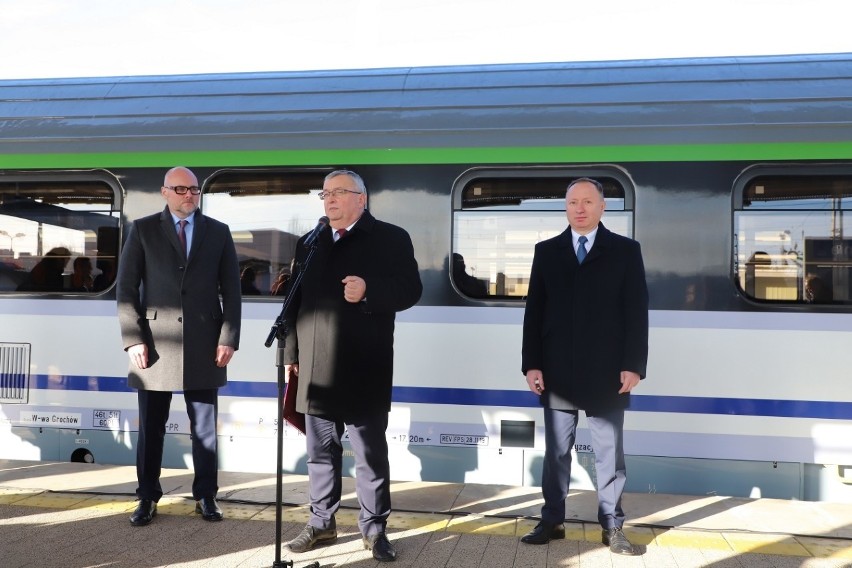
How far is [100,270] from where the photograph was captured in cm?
563

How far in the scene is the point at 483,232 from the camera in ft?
17.1

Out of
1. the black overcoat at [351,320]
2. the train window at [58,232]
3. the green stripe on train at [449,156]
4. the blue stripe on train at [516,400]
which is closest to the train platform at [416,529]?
the blue stripe on train at [516,400]

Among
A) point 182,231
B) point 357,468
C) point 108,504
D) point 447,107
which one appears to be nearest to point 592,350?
point 357,468

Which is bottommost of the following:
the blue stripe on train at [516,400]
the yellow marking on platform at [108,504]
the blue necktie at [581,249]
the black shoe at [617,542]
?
the yellow marking on platform at [108,504]

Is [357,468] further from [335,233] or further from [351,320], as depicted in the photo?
[335,233]

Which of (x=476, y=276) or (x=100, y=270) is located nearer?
(x=476, y=276)

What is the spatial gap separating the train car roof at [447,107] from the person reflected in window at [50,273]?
0.76 m

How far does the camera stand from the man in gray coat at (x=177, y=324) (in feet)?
15.2

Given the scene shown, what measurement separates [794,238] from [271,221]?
3.48 m

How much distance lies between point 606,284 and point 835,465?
209 cm

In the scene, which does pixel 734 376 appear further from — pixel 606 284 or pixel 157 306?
pixel 157 306

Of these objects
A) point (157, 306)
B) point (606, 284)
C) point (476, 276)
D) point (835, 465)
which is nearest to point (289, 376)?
point (157, 306)

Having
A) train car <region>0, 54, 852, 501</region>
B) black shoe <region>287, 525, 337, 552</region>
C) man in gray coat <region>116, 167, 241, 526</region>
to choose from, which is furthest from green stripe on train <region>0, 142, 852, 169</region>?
black shoe <region>287, 525, 337, 552</region>

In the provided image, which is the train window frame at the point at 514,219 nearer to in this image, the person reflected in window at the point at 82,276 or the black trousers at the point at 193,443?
the black trousers at the point at 193,443
